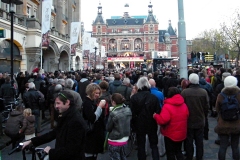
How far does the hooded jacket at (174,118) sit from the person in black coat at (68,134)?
233 cm

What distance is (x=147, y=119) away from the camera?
5.83m

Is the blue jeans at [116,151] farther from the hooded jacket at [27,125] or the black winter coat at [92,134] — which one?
the hooded jacket at [27,125]

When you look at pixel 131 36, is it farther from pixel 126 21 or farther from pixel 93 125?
pixel 93 125

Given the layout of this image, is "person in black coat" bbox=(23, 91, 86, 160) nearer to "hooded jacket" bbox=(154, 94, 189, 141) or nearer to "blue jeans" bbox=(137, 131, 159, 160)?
"hooded jacket" bbox=(154, 94, 189, 141)

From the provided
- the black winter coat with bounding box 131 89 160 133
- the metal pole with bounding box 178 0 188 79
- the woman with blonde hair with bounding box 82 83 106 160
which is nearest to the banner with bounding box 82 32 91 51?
the metal pole with bounding box 178 0 188 79

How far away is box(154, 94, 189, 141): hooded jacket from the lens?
548 centimetres

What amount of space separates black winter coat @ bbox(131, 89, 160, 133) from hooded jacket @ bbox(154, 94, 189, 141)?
0.28m

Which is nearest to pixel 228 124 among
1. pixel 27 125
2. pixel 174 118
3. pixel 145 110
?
pixel 174 118

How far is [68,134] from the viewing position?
3.37m

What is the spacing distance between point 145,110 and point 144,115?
0.10 meters

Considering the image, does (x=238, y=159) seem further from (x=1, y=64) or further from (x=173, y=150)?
(x=1, y=64)

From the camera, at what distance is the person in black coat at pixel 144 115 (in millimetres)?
5820

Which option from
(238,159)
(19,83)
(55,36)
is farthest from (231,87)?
(55,36)

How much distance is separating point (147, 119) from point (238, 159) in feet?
6.76
